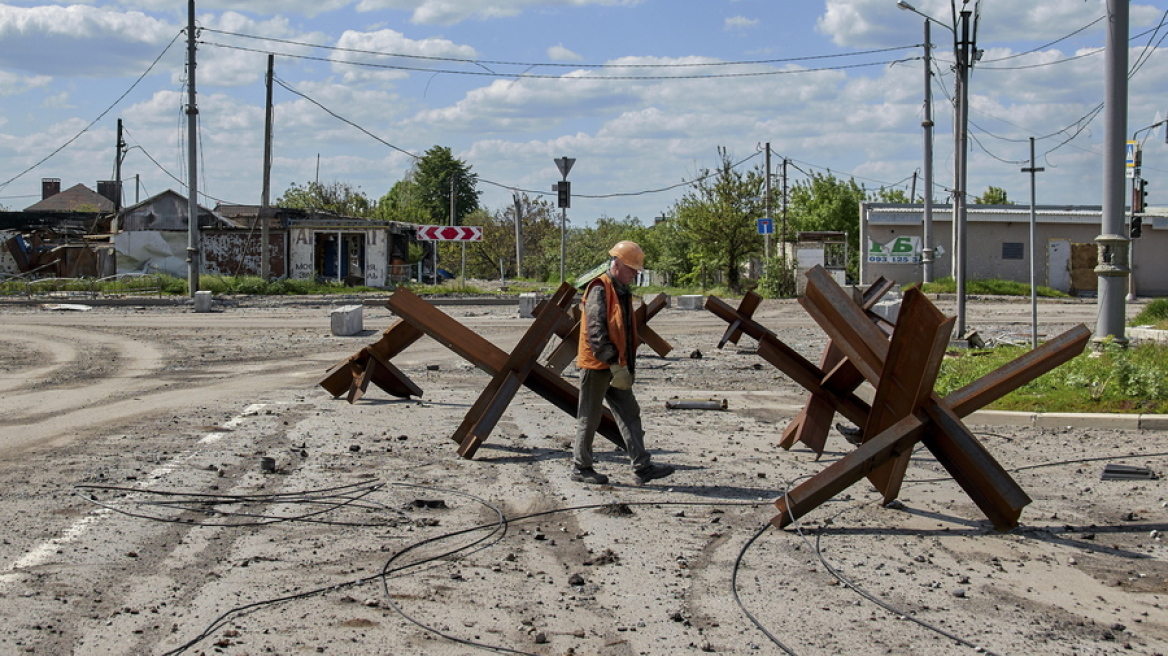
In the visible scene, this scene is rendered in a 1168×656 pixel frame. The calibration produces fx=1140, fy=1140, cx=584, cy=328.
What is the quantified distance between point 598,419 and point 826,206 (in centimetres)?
7459

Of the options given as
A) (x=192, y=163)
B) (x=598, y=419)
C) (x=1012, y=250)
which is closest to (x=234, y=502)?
(x=598, y=419)

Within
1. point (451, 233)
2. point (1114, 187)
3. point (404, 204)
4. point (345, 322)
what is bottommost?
point (345, 322)

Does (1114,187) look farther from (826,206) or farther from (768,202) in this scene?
(826,206)

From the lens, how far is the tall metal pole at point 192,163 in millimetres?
36875

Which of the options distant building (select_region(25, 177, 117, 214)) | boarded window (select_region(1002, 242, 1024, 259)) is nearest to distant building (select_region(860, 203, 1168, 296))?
boarded window (select_region(1002, 242, 1024, 259))

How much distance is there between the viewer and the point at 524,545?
250 inches

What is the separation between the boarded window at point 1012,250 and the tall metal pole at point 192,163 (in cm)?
3384

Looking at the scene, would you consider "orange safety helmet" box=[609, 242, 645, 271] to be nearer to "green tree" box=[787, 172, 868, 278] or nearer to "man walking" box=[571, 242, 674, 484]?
"man walking" box=[571, 242, 674, 484]

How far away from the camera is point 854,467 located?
6.38 m

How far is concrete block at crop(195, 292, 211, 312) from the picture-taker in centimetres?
3095

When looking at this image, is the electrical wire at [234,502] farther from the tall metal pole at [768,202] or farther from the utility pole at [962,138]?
the tall metal pole at [768,202]

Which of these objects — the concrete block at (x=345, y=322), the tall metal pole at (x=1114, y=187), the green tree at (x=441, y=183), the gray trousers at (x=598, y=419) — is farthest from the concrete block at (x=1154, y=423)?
the green tree at (x=441, y=183)

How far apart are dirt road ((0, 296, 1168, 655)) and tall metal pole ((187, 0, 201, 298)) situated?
2625cm

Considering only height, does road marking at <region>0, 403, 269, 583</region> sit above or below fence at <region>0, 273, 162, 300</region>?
below
